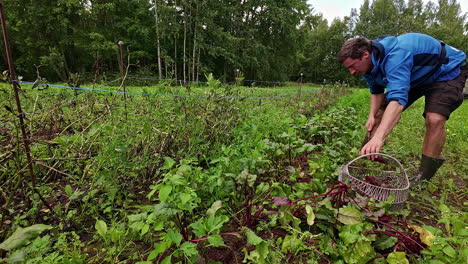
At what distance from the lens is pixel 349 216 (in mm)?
1304

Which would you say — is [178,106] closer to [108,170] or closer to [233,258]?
[108,170]

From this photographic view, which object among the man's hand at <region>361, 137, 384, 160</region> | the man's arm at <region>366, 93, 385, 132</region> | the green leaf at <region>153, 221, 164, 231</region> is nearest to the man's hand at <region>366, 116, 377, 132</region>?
Answer: the man's arm at <region>366, 93, 385, 132</region>

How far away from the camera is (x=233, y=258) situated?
128 centimetres

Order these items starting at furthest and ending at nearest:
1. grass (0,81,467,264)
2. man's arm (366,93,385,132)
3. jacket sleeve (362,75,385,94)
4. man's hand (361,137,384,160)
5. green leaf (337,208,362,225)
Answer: man's arm (366,93,385,132) → jacket sleeve (362,75,385,94) → man's hand (361,137,384,160) → green leaf (337,208,362,225) → grass (0,81,467,264)

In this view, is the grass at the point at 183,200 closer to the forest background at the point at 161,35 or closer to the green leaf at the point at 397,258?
the green leaf at the point at 397,258

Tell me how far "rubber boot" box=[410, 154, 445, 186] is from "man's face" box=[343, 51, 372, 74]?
1.01 meters

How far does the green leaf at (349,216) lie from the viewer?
1273 millimetres

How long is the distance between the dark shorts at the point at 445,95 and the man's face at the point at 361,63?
592mm

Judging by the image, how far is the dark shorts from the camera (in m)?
2.08

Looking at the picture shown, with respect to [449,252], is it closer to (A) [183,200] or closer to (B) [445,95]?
(A) [183,200]

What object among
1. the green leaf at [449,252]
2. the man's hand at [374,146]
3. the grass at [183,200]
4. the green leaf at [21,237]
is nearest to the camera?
the green leaf at [21,237]

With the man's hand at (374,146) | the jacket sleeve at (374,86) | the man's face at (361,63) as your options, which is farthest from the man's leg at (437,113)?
the man's hand at (374,146)

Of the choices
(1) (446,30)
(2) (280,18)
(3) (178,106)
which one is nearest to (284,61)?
(2) (280,18)

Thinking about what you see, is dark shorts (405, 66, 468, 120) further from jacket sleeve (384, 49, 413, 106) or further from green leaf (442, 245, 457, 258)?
green leaf (442, 245, 457, 258)
